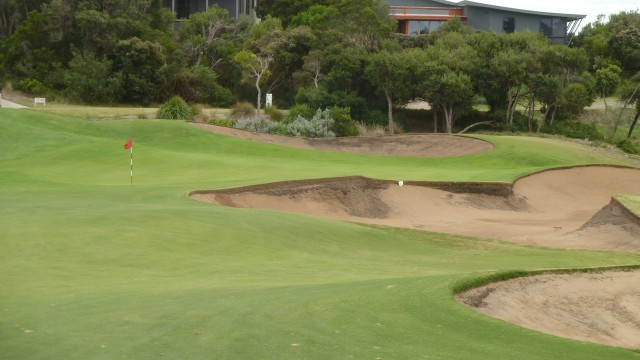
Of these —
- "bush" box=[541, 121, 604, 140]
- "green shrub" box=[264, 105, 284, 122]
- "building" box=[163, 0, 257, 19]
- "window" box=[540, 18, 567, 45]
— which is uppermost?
"building" box=[163, 0, 257, 19]

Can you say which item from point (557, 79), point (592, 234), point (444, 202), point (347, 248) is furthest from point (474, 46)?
point (347, 248)

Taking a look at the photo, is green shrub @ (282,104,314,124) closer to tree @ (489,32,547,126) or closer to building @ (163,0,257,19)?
tree @ (489,32,547,126)

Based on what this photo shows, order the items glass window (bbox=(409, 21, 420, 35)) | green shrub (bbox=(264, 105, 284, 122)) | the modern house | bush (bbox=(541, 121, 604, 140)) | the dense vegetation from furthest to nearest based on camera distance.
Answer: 1. glass window (bbox=(409, 21, 420, 35))
2. the modern house
3. the dense vegetation
4. bush (bbox=(541, 121, 604, 140))
5. green shrub (bbox=(264, 105, 284, 122))

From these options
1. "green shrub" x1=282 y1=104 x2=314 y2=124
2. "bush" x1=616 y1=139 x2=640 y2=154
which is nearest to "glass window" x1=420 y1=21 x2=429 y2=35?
"green shrub" x1=282 y1=104 x2=314 y2=124

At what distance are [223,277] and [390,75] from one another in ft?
159

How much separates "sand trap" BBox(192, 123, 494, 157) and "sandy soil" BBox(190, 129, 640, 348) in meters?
9.84

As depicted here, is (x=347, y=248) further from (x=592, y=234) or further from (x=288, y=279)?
(x=592, y=234)

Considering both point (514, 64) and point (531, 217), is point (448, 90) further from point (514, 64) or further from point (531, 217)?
point (531, 217)

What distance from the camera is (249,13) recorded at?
10044 cm

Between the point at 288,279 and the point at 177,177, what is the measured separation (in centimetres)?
1886

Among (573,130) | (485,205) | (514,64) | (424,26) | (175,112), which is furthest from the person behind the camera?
(424,26)

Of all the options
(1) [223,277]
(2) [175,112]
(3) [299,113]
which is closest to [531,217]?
(1) [223,277]

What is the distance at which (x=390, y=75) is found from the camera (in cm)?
6134

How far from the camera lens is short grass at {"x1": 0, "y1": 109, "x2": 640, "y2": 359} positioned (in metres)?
8.99
